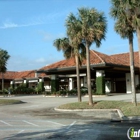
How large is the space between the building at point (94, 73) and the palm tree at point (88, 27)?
13.4 metres

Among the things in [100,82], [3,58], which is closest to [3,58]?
[3,58]

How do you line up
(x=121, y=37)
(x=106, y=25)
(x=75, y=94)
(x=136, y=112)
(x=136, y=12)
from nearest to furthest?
(x=136, y=112) < (x=136, y=12) < (x=121, y=37) < (x=106, y=25) < (x=75, y=94)

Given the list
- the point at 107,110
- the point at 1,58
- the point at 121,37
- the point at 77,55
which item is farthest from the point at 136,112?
the point at 1,58

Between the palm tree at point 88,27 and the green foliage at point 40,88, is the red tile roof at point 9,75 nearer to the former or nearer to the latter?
the green foliage at point 40,88

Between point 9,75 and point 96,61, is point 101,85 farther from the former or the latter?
point 9,75

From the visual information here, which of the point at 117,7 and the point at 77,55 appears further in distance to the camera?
the point at 77,55

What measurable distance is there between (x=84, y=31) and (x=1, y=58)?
32.1 meters

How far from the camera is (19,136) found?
32.9 ft

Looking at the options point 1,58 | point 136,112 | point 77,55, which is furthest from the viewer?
point 1,58

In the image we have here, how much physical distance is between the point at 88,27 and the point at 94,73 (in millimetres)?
25524

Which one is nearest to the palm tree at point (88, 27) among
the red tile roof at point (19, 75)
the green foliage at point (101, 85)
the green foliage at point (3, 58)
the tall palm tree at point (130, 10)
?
the tall palm tree at point (130, 10)

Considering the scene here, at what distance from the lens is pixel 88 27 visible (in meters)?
20.4

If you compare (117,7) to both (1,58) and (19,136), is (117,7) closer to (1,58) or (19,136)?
(19,136)

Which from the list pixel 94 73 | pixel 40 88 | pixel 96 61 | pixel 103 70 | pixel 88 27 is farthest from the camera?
pixel 40 88
